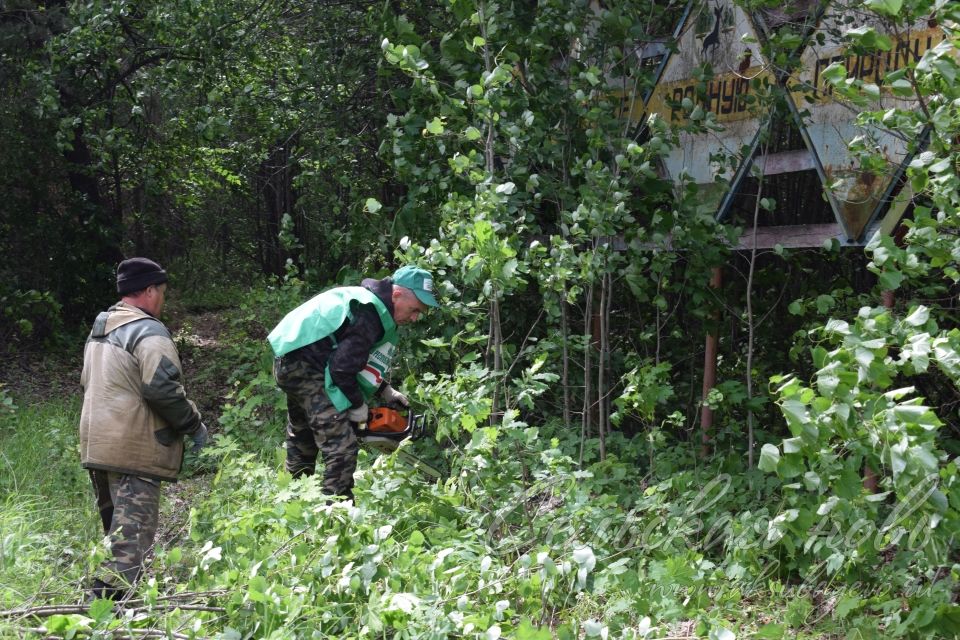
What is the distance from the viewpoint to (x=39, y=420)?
28.0 ft

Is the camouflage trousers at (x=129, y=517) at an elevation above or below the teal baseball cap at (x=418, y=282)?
below

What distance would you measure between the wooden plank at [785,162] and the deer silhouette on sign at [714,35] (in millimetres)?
816

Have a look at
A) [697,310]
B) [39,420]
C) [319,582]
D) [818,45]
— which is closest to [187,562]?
[319,582]

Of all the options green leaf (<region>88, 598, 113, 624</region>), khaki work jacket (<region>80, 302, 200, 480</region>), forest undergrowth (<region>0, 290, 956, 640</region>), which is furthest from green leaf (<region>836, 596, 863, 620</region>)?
khaki work jacket (<region>80, 302, 200, 480</region>)

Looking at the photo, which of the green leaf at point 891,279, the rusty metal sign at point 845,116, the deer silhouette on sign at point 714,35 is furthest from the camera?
the deer silhouette on sign at point 714,35

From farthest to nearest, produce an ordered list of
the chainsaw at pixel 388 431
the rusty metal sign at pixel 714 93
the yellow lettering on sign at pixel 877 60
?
the rusty metal sign at pixel 714 93, the chainsaw at pixel 388 431, the yellow lettering on sign at pixel 877 60

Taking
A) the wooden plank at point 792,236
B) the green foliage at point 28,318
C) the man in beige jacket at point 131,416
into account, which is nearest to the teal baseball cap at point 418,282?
the man in beige jacket at point 131,416

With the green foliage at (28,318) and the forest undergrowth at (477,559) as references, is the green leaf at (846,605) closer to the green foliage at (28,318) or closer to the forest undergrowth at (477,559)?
the forest undergrowth at (477,559)

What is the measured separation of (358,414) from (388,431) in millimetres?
283

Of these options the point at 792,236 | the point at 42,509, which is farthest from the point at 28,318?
the point at 792,236

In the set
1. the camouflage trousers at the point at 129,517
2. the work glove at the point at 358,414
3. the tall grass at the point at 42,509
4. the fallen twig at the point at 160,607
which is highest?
the work glove at the point at 358,414

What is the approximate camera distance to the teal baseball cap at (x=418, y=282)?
5039 mm

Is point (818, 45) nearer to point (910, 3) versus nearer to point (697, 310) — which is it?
point (697, 310)

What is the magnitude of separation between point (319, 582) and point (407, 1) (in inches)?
219
